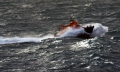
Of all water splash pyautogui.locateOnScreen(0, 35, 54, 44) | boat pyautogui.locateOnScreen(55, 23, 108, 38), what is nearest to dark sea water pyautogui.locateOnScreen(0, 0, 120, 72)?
water splash pyautogui.locateOnScreen(0, 35, 54, 44)

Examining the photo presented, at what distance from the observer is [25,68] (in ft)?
87.2

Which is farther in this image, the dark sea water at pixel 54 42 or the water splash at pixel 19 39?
the water splash at pixel 19 39

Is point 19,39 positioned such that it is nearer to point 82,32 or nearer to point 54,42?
point 54,42

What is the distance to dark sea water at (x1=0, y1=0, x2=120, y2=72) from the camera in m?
26.9

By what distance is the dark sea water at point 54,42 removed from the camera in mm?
26914

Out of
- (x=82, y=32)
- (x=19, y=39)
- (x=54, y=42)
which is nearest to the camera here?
(x=54, y=42)

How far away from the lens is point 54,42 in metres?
34.1

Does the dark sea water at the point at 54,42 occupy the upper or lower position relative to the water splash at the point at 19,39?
lower

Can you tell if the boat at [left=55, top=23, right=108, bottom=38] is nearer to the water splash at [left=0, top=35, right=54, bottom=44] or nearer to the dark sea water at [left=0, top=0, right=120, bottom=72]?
the dark sea water at [left=0, top=0, right=120, bottom=72]

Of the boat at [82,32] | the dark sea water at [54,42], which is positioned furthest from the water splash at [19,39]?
the boat at [82,32]

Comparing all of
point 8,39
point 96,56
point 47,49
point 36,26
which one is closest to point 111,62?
point 96,56

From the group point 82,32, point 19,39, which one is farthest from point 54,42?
point 19,39

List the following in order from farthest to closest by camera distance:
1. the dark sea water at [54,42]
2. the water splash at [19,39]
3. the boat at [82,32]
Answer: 1. the boat at [82,32]
2. the water splash at [19,39]
3. the dark sea water at [54,42]

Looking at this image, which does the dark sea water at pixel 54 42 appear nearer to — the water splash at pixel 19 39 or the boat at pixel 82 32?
the water splash at pixel 19 39
